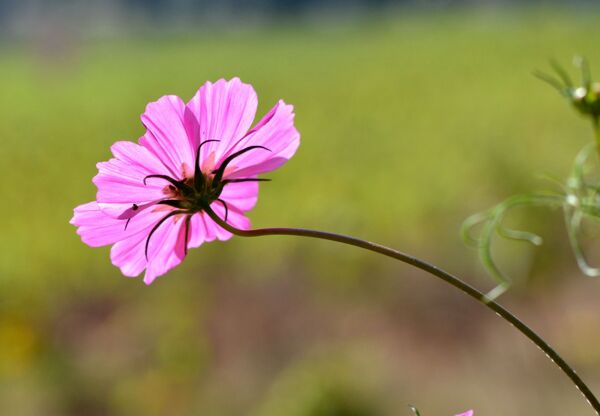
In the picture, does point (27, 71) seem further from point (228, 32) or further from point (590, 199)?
point (590, 199)

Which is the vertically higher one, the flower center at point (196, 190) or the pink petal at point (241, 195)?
the pink petal at point (241, 195)

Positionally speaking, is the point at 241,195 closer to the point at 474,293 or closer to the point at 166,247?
the point at 166,247

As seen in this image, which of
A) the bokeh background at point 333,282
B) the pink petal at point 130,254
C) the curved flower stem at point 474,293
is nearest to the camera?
the curved flower stem at point 474,293

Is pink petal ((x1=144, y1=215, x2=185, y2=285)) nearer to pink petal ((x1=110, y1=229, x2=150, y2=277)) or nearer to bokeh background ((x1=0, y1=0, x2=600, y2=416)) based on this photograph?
pink petal ((x1=110, y1=229, x2=150, y2=277))

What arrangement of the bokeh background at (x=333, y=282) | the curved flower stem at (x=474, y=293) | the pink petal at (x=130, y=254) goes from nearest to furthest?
the curved flower stem at (x=474, y=293) < the pink petal at (x=130, y=254) < the bokeh background at (x=333, y=282)

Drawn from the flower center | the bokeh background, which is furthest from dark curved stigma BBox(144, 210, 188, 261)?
the bokeh background

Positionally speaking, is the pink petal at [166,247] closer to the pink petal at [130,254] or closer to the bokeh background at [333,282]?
the pink petal at [130,254]

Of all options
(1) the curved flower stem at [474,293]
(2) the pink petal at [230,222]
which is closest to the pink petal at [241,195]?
(2) the pink petal at [230,222]

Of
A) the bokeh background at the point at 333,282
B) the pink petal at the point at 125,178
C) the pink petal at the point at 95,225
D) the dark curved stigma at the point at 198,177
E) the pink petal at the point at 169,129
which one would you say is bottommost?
the pink petal at the point at 95,225
